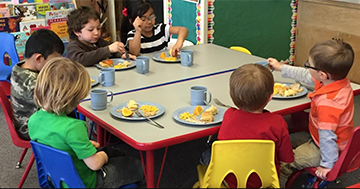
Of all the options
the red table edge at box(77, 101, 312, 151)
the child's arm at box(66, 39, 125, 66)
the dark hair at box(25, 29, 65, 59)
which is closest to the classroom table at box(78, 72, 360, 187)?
the red table edge at box(77, 101, 312, 151)

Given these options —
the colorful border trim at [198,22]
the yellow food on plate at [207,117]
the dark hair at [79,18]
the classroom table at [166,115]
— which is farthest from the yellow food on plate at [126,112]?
the colorful border trim at [198,22]

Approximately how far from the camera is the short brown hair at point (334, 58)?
1964 millimetres

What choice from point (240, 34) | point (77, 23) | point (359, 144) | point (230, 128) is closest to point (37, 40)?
point (77, 23)

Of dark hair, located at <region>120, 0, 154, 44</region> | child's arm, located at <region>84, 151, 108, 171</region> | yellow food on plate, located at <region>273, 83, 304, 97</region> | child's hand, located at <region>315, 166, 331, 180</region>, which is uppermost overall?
dark hair, located at <region>120, 0, 154, 44</region>

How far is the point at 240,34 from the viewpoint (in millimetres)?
4254

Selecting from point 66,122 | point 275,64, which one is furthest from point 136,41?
point 66,122

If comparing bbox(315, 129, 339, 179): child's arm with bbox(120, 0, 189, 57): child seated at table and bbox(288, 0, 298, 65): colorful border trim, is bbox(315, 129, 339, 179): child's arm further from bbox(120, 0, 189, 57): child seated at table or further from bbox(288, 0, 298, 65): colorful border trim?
bbox(288, 0, 298, 65): colorful border trim

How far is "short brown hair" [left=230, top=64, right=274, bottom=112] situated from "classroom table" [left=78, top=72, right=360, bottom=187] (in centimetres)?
17

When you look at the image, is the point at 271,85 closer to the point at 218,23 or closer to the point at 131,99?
the point at 131,99

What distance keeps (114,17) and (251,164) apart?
393 centimetres

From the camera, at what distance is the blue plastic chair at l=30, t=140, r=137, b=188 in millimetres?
1567

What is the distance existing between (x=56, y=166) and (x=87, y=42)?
1.45 m

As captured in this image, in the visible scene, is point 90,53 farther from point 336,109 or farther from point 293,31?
point 293,31

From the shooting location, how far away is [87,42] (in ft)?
9.57
